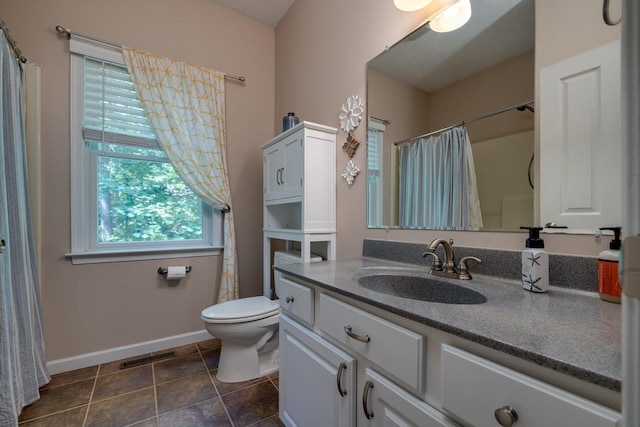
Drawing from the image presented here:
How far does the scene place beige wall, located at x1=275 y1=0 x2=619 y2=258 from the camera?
87 cm

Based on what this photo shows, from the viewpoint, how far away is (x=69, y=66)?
1.86 m

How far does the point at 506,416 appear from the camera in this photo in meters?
0.48

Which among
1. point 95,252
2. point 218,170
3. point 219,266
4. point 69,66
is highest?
point 69,66

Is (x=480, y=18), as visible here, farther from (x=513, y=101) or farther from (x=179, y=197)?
(x=179, y=197)

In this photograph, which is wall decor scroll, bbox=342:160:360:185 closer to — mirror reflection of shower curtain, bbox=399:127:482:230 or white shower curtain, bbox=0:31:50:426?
mirror reflection of shower curtain, bbox=399:127:482:230

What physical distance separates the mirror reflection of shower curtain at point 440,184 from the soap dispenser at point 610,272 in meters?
0.40

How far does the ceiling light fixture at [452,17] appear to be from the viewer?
1.15 m

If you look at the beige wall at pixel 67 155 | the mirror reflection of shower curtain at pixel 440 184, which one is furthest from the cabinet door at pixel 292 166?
the beige wall at pixel 67 155

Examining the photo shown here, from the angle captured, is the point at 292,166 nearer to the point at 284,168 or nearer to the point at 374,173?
the point at 284,168

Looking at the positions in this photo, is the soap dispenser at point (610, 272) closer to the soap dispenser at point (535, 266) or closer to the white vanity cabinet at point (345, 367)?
the soap dispenser at point (535, 266)

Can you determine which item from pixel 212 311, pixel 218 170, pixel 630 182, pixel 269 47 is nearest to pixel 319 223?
pixel 212 311

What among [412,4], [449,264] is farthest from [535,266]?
[412,4]

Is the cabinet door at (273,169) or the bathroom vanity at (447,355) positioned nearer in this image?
the bathroom vanity at (447,355)

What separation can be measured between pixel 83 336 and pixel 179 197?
3.77 feet
